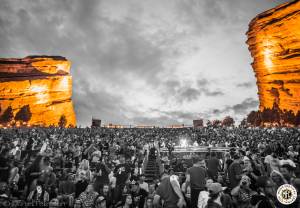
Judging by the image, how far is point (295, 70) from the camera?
230ft

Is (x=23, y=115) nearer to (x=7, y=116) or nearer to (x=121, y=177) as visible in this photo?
(x=7, y=116)

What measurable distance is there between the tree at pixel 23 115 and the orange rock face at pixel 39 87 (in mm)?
2713

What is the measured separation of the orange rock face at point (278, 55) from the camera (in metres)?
70.3

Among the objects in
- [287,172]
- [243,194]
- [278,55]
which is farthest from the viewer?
[278,55]

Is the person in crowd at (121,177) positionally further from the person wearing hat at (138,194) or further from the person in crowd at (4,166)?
the person in crowd at (4,166)

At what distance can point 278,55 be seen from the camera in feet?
251

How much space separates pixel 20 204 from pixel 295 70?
78.0 metres

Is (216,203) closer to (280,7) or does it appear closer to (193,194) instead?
(193,194)

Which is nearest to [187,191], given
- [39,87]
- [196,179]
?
[196,179]

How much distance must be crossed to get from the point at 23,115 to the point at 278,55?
83912 mm

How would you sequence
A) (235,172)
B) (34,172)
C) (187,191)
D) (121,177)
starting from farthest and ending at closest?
(121,177)
(34,172)
(187,191)
(235,172)

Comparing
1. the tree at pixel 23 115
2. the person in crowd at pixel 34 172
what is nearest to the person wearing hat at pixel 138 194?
the person in crowd at pixel 34 172

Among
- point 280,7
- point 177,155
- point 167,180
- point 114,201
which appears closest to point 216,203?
point 167,180

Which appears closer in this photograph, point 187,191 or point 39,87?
point 187,191
